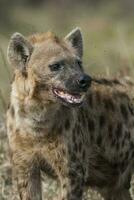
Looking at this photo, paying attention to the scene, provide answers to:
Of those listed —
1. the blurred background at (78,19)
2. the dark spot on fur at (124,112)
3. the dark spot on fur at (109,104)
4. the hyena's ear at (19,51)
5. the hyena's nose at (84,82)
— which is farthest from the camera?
the blurred background at (78,19)

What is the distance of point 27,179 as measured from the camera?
10.3 metres

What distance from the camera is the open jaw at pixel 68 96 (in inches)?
389

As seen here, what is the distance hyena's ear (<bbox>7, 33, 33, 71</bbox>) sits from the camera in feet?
33.0

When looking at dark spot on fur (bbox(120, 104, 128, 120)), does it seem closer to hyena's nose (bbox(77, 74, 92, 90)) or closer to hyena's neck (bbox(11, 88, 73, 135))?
hyena's neck (bbox(11, 88, 73, 135))

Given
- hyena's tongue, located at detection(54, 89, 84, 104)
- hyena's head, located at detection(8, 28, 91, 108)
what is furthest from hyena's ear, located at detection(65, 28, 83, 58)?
hyena's tongue, located at detection(54, 89, 84, 104)

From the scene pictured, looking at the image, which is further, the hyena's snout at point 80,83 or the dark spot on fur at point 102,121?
the dark spot on fur at point 102,121

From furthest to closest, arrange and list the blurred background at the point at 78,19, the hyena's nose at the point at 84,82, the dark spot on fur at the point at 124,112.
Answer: the blurred background at the point at 78,19 < the dark spot on fur at the point at 124,112 < the hyena's nose at the point at 84,82

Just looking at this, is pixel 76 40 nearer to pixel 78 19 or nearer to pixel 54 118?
pixel 54 118

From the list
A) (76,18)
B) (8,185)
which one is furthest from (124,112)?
(76,18)

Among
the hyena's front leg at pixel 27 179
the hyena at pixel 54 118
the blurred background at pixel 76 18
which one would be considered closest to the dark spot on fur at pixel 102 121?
the hyena at pixel 54 118

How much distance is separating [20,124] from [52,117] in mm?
260

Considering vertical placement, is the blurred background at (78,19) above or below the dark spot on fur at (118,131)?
above

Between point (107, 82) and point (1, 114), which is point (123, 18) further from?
point (107, 82)

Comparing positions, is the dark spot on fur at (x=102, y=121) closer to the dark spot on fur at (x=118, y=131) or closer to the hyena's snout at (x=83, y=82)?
the dark spot on fur at (x=118, y=131)
